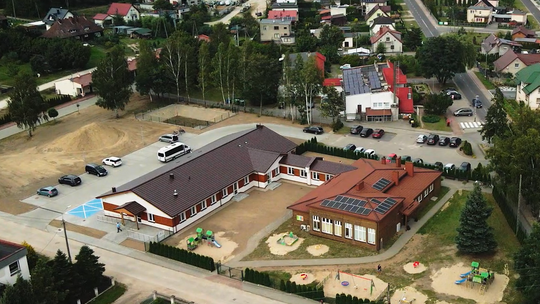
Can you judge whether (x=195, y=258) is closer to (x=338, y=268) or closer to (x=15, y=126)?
(x=338, y=268)

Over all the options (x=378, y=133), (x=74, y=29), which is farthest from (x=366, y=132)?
(x=74, y=29)

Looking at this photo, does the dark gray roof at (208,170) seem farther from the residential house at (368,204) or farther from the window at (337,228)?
the window at (337,228)

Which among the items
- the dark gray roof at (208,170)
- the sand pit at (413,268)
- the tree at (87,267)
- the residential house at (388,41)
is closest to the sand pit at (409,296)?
the sand pit at (413,268)

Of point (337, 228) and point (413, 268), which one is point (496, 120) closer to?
A: point (337, 228)

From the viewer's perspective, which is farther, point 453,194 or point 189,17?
point 189,17

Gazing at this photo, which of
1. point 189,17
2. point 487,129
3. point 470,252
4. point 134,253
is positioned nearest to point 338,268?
point 470,252

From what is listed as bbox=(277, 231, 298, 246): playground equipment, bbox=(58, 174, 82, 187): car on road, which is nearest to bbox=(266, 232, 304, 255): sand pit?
bbox=(277, 231, 298, 246): playground equipment
